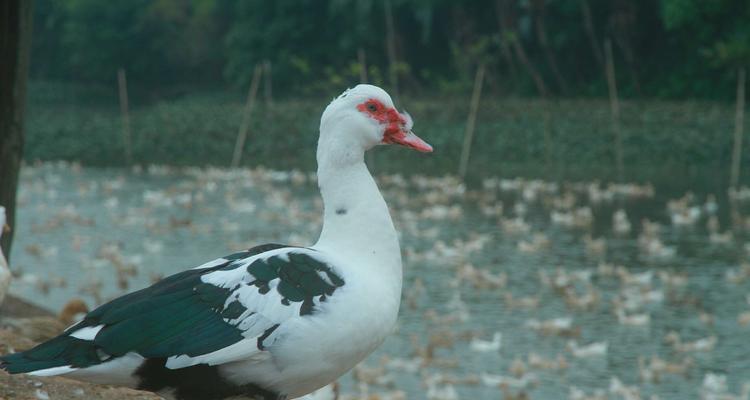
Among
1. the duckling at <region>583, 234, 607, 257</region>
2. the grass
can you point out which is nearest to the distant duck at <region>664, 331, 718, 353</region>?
the duckling at <region>583, 234, 607, 257</region>

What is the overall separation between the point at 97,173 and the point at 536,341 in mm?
17685

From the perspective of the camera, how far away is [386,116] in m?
4.63

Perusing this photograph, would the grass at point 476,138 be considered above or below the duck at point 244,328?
below

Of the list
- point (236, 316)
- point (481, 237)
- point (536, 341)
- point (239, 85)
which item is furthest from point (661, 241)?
point (239, 85)

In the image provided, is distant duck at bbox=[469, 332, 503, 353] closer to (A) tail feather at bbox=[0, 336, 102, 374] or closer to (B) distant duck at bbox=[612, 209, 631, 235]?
(A) tail feather at bbox=[0, 336, 102, 374]

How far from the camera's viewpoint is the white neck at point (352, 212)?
4457 millimetres

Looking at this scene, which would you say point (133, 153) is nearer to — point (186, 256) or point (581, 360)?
point (186, 256)

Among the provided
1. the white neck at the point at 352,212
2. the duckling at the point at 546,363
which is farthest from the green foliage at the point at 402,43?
the white neck at the point at 352,212

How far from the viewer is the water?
10.0m

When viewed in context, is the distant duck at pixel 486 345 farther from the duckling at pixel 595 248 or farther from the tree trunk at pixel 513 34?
the tree trunk at pixel 513 34

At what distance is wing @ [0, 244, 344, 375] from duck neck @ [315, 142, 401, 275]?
17 cm

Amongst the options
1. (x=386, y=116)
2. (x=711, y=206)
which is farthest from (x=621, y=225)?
(x=386, y=116)

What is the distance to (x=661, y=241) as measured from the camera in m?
16.4

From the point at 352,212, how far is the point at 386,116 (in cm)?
38
